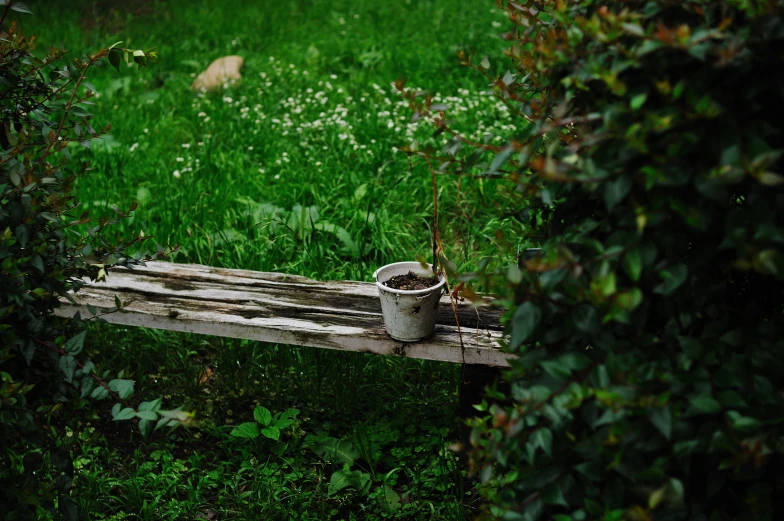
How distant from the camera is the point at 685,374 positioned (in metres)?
1.31

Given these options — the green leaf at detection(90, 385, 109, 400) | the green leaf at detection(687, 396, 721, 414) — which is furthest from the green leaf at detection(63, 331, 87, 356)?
the green leaf at detection(687, 396, 721, 414)

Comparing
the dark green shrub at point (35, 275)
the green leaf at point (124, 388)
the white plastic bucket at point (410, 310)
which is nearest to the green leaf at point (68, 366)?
the dark green shrub at point (35, 275)

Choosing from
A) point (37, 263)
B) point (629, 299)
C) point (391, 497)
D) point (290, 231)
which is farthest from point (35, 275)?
point (290, 231)

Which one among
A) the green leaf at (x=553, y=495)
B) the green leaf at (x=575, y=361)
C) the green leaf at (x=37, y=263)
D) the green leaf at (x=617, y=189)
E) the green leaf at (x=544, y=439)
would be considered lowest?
the green leaf at (x=553, y=495)

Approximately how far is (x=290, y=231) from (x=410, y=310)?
143 centimetres

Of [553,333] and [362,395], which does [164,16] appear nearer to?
[362,395]

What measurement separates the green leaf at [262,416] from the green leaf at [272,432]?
3cm

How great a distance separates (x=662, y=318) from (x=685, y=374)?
9.6 inches

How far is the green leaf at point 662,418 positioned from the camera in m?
1.23

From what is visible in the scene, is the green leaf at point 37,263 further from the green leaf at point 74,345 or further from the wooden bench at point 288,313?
the wooden bench at point 288,313

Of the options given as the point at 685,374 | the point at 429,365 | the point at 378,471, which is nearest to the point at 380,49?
the point at 429,365

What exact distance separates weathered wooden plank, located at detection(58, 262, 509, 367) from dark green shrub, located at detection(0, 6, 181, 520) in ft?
1.76

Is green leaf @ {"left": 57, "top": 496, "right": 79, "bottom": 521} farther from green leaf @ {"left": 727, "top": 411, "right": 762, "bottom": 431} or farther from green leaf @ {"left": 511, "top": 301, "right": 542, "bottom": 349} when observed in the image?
green leaf @ {"left": 727, "top": 411, "right": 762, "bottom": 431}

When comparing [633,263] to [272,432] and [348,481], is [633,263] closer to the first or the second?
[348,481]
